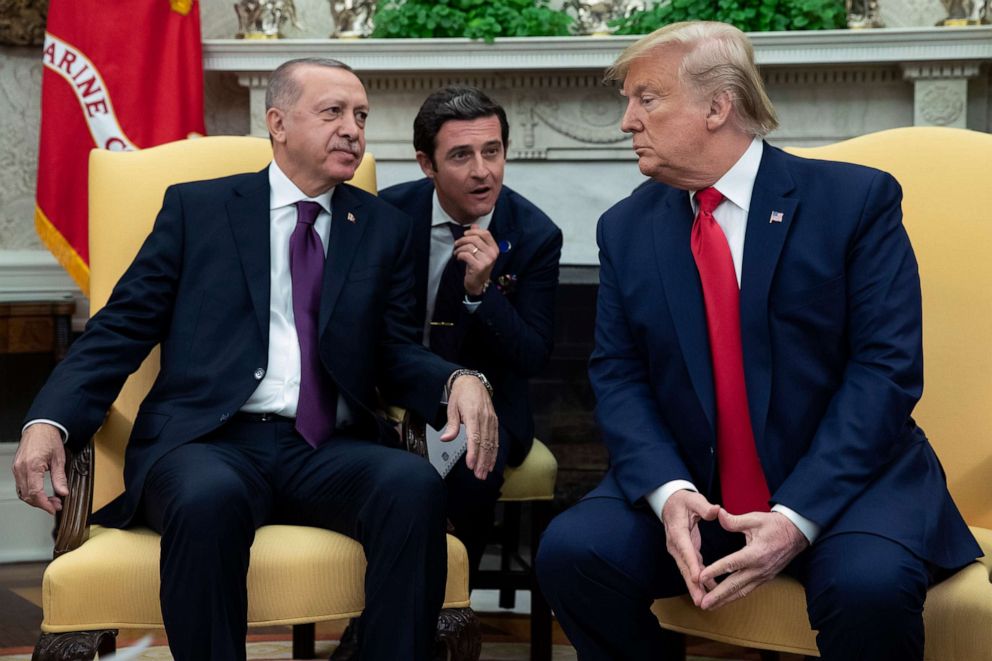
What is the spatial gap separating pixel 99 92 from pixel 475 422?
2.43m

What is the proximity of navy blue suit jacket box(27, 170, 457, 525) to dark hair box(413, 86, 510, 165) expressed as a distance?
0.42 metres

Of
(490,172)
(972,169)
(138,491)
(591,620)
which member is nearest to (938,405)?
(972,169)

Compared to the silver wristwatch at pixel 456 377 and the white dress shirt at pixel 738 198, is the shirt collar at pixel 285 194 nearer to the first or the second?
the silver wristwatch at pixel 456 377

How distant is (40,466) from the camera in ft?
6.95

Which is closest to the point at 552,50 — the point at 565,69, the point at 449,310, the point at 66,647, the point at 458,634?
the point at 565,69

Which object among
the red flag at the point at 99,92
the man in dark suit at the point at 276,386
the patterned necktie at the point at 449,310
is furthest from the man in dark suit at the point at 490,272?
the red flag at the point at 99,92

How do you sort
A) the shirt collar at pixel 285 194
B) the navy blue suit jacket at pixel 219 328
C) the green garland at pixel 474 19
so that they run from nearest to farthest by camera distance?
the navy blue suit jacket at pixel 219 328
the shirt collar at pixel 285 194
the green garland at pixel 474 19

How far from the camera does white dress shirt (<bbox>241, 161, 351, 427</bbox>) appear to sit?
7.93 feet

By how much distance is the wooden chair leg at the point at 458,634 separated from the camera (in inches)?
86.0

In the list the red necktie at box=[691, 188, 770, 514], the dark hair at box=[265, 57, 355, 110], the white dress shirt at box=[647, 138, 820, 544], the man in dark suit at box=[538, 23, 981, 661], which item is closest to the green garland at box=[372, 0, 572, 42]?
the dark hair at box=[265, 57, 355, 110]

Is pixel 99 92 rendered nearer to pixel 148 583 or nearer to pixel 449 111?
pixel 449 111

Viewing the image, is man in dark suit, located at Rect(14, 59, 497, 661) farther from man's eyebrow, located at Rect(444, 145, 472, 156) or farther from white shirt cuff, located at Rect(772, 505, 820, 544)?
white shirt cuff, located at Rect(772, 505, 820, 544)

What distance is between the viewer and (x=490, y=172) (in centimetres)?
290

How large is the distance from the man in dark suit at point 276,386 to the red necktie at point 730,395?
43 cm
